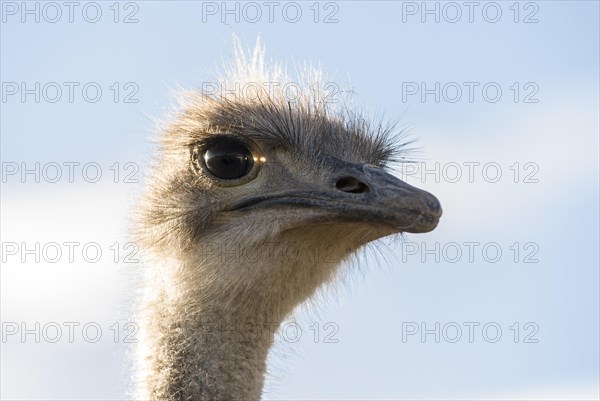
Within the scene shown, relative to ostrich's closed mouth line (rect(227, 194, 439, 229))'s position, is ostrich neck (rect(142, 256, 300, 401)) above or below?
below

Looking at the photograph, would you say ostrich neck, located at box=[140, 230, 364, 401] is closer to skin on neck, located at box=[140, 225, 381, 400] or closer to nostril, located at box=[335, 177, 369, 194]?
skin on neck, located at box=[140, 225, 381, 400]

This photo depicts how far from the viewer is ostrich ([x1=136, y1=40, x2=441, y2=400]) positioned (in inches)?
224

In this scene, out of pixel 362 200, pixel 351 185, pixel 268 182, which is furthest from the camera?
pixel 268 182

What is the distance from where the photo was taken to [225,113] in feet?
20.1

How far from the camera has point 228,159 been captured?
5.93m

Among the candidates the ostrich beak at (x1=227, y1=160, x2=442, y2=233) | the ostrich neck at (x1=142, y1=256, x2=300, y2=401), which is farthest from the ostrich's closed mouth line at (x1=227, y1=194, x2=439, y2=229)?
the ostrich neck at (x1=142, y1=256, x2=300, y2=401)

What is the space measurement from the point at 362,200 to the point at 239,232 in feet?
1.96

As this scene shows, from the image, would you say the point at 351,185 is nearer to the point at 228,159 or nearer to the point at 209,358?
the point at 228,159

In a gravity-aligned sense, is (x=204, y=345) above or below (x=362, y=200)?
below

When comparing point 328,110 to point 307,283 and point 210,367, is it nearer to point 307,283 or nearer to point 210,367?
point 307,283

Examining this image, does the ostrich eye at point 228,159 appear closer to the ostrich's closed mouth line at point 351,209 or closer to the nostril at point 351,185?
the ostrich's closed mouth line at point 351,209

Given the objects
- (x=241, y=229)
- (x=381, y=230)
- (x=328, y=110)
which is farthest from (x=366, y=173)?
(x=328, y=110)

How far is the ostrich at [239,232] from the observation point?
18.6ft

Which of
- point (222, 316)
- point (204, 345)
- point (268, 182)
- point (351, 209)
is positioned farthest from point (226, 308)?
point (351, 209)
